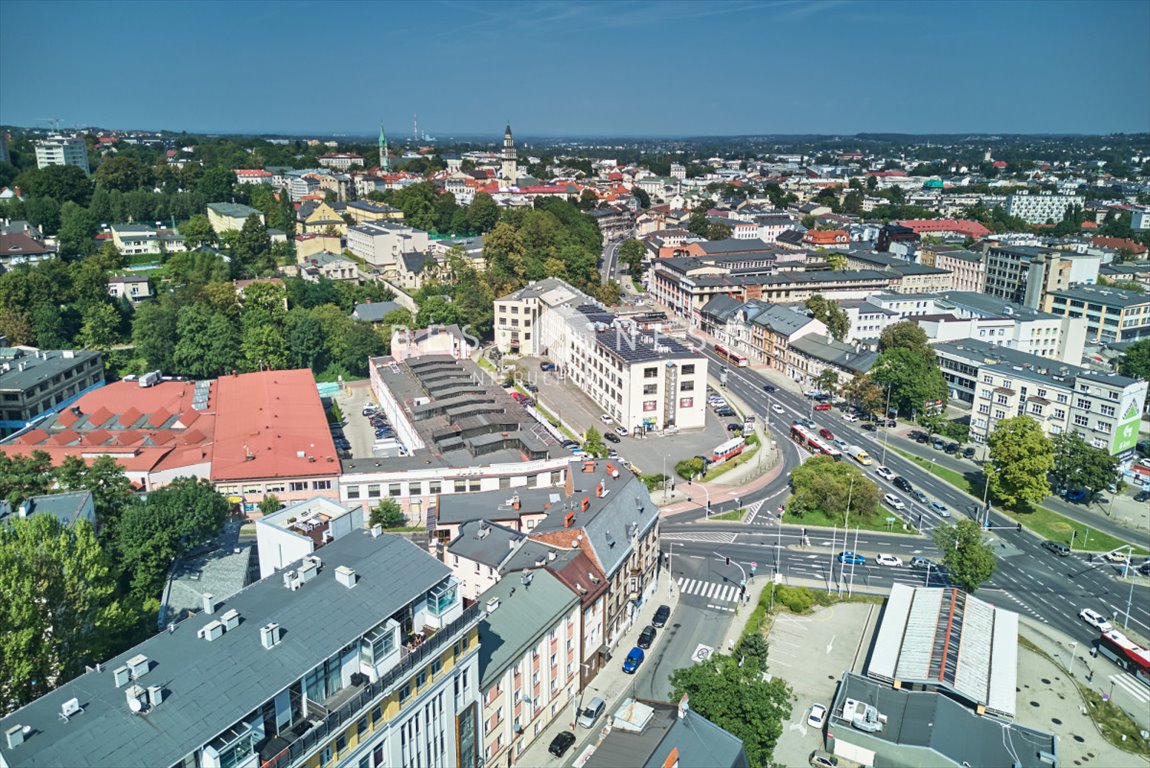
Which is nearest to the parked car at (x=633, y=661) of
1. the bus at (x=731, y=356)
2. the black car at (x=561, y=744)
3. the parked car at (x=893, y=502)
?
the black car at (x=561, y=744)

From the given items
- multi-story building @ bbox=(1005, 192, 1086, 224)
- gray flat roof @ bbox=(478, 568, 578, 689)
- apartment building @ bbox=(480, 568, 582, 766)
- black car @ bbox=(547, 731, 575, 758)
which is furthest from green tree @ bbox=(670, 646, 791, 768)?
multi-story building @ bbox=(1005, 192, 1086, 224)

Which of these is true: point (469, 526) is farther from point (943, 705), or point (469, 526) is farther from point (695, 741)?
point (943, 705)

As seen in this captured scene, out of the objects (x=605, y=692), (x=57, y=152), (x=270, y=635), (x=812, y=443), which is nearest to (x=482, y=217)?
(x=812, y=443)

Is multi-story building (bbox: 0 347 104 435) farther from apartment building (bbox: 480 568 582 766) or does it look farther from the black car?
the black car

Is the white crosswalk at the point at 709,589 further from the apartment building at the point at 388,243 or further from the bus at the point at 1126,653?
the apartment building at the point at 388,243

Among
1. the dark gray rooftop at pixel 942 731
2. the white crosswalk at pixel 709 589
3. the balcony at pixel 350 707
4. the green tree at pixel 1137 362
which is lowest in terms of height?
the white crosswalk at pixel 709 589

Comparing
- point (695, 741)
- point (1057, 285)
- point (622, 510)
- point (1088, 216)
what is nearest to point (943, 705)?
point (695, 741)
